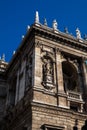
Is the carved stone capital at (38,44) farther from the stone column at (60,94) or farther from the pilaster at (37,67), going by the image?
the stone column at (60,94)

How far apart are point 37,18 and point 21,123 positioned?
10.8 meters

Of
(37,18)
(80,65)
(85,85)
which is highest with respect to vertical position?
(37,18)

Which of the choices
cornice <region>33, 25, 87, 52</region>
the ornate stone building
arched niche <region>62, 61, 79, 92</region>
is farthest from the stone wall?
cornice <region>33, 25, 87, 52</region>

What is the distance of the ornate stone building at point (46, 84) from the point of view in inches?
719

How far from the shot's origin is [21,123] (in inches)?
755

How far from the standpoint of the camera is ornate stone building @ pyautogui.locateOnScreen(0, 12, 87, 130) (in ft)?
59.9

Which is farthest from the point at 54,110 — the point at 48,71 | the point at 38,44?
the point at 38,44

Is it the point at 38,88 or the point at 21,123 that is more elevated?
the point at 38,88

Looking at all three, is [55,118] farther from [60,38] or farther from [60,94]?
[60,38]

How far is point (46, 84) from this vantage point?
19.9m

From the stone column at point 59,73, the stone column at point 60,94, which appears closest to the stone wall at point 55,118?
the stone column at point 60,94

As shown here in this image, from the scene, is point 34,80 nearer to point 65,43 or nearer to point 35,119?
point 35,119

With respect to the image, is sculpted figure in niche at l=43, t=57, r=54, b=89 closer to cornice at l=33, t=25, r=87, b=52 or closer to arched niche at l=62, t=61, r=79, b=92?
arched niche at l=62, t=61, r=79, b=92

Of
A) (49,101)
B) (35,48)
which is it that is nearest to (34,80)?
(49,101)
